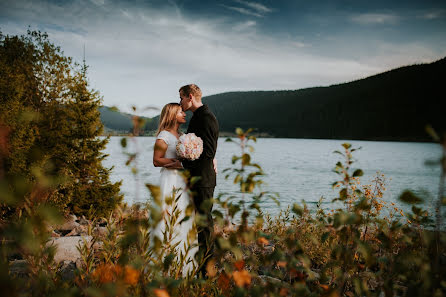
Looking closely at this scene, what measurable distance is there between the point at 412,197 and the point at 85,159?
7.75m

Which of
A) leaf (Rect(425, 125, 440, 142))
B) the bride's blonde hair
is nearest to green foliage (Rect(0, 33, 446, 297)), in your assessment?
leaf (Rect(425, 125, 440, 142))

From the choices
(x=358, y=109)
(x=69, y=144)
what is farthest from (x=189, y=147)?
(x=358, y=109)

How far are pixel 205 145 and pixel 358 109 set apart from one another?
141 m

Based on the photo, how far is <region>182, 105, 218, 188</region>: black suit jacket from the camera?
171 inches

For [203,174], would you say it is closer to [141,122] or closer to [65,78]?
[141,122]

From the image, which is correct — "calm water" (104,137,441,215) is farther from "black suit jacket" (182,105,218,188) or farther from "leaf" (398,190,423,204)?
"black suit jacket" (182,105,218,188)

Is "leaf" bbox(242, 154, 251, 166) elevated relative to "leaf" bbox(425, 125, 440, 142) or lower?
lower

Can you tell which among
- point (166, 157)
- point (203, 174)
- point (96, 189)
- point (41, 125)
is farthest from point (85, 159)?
point (203, 174)

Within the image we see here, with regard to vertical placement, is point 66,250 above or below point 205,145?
below

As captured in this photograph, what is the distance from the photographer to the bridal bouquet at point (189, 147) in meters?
4.09

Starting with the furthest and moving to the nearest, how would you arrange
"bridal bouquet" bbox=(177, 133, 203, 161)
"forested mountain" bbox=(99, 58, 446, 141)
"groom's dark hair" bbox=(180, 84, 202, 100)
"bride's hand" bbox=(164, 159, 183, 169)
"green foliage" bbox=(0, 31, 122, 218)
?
1. "forested mountain" bbox=(99, 58, 446, 141)
2. "green foliage" bbox=(0, 31, 122, 218)
3. "groom's dark hair" bbox=(180, 84, 202, 100)
4. "bride's hand" bbox=(164, 159, 183, 169)
5. "bridal bouquet" bbox=(177, 133, 203, 161)

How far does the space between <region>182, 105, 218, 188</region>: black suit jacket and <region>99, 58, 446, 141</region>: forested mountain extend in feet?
414

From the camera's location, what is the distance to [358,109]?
130 metres

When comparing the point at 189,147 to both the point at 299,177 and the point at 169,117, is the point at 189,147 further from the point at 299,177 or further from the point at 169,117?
the point at 299,177
